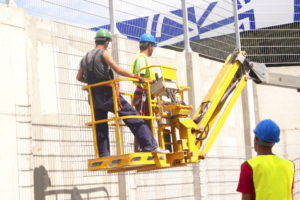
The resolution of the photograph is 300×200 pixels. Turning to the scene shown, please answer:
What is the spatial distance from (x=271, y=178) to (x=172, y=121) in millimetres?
3507

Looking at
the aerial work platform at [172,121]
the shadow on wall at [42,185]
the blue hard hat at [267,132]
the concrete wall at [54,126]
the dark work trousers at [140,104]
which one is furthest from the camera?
the shadow on wall at [42,185]

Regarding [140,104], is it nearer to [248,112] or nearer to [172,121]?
[172,121]

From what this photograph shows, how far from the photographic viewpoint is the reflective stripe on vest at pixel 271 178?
4391mm

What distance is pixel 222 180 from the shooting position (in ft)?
39.7

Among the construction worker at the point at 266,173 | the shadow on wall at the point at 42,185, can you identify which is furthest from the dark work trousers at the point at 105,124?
the construction worker at the point at 266,173

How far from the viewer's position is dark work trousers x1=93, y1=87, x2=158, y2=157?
736 cm

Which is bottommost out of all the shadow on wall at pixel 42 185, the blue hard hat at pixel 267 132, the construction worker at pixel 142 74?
the shadow on wall at pixel 42 185

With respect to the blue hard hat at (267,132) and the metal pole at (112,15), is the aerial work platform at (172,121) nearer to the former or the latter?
the metal pole at (112,15)

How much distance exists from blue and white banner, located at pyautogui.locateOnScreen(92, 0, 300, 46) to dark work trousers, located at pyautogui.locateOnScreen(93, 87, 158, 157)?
9.91ft

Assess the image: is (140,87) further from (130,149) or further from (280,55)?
(280,55)

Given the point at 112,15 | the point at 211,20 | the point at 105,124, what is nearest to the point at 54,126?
the point at 105,124

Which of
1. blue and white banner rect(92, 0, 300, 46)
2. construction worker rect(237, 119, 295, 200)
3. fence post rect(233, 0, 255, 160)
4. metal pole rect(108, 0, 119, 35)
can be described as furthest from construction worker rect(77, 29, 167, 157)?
fence post rect(233, 0, 255, 160)

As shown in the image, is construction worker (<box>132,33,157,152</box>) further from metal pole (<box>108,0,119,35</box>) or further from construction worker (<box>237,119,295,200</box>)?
construction worker (<box>237,119,295,200</box>)

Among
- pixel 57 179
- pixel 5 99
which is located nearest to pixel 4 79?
pixel 5 99
